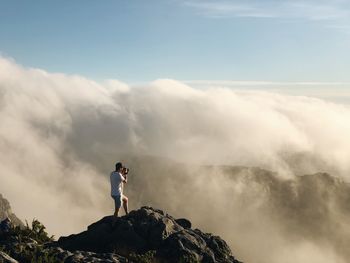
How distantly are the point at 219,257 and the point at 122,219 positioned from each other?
548cm

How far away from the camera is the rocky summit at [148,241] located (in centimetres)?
2138

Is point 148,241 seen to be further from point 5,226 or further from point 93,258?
point 5,226

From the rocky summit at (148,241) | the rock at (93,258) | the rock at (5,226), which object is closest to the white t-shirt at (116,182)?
the rocky summit at (148,241)

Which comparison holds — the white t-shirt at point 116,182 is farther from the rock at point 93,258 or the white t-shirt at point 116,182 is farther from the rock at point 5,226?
the rock at point 5,226

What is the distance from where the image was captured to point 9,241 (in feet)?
69.0

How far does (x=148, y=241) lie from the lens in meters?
22.6

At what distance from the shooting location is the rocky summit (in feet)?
70.1

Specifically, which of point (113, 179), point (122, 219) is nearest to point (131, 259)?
point (122, 219)

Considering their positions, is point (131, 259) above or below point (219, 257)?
below

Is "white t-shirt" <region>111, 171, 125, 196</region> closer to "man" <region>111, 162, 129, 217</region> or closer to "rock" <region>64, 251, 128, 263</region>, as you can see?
"man" <region>111, 162, 129, 217</region>

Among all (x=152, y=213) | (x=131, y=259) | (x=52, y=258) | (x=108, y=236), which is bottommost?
(x=52, y=258)

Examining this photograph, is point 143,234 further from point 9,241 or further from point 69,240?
point 9,241

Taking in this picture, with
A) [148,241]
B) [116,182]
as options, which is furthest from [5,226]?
[148,241]

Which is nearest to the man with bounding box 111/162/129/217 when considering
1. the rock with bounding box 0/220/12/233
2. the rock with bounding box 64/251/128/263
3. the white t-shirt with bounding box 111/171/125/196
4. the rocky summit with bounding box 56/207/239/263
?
the white t-shirt with bounding box 111/171/125/196
